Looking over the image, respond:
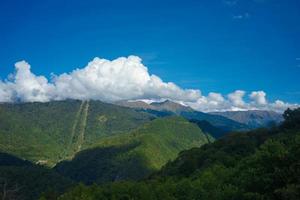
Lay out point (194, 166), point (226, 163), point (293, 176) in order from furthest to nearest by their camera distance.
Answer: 1. point (194, 166)
2. point (226, 163)
3. point (293, 176)

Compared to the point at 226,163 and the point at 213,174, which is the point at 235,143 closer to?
the point at 226,163

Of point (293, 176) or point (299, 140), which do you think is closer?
point (293, 176)

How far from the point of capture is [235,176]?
71.1m

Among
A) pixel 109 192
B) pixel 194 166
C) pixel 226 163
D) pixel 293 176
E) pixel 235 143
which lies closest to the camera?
pixel 293 176

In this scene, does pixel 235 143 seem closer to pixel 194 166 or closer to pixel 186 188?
pixel 194 166

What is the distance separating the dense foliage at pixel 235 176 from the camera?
159 feet

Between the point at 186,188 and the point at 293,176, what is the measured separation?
36836 millimetres

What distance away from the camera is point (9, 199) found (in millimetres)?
134500

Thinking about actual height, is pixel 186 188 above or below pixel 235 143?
below

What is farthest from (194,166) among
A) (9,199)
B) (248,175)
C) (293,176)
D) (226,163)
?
(293,176)

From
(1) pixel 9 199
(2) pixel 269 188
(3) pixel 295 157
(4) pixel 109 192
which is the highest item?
(3) pixel 295 157

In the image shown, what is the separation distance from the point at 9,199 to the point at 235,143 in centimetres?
7620

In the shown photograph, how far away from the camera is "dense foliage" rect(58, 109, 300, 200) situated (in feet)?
159

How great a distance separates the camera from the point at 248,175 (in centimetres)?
5522
